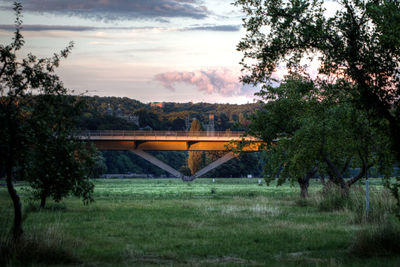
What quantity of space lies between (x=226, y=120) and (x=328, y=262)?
464 feet

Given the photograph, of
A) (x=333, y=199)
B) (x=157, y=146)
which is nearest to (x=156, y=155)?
(x=157, y=146)

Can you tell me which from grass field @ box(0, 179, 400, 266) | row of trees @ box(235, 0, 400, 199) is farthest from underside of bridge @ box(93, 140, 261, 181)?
row of trees @ box(235, 0, 400, 199)

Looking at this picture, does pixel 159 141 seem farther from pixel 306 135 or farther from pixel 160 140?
pixel 306 135

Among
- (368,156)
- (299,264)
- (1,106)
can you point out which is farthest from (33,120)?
(368,156)

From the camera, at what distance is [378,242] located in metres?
12.1

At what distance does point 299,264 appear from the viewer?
10.9 metres

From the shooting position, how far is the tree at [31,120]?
34.8 feet

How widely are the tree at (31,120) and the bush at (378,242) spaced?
5.68 m

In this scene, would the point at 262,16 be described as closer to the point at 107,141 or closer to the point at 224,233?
the point at 224,233

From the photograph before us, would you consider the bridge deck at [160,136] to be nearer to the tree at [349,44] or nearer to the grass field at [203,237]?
the grass field at [203,237]

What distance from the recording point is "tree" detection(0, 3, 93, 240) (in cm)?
1062

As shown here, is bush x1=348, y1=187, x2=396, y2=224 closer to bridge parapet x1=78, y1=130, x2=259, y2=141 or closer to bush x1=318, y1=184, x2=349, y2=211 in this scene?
bush x1=318, y1=184, x2=349, y2=211

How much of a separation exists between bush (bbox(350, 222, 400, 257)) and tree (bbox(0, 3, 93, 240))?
5.68 meters

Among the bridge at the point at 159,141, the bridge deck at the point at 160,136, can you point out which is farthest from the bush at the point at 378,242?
the bridge deck at the point at 160,136
